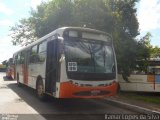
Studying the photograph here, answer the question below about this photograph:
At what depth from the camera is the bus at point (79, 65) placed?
1162cm

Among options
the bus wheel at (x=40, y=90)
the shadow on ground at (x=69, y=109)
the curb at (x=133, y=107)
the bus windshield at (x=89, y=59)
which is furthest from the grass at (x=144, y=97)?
Result: the bus wheel at (x=40, y=90)

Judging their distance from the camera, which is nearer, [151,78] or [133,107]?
[133,107]

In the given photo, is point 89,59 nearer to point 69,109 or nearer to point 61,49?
point 61,49

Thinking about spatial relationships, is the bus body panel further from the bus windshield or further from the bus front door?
the bus front door

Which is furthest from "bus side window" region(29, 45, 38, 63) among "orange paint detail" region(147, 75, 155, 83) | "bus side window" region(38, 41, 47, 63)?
"orange paint detail" region(147, 75, 155, 83)

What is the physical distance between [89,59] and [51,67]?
76.5 inches

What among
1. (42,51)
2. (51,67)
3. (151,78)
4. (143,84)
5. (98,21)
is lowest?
(143,84)

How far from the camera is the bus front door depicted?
12.4m

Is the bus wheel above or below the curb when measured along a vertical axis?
above

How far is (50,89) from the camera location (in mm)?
13102

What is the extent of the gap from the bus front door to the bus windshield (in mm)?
723

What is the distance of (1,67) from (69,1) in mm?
61961

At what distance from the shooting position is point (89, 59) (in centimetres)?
1220

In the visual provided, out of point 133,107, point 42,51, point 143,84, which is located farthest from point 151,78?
point 133,107
